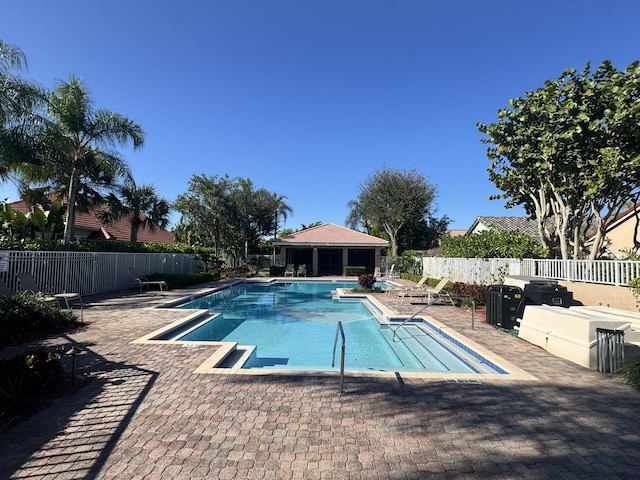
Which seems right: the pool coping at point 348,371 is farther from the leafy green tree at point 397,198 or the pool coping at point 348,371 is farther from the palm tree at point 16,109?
the leafy green tree at point 397,198

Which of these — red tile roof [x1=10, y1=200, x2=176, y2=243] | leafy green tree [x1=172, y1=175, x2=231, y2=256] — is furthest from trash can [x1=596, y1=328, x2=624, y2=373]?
leafy green tree [x1=172, y1=175, x2=231, y2=256]

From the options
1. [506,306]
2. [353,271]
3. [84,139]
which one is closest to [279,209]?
[353,271]

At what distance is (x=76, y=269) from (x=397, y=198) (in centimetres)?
2831

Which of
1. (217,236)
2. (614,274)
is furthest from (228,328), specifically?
(217,236)

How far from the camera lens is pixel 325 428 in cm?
338

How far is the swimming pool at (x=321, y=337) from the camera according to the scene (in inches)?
275

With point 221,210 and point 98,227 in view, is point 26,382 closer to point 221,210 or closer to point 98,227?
point 221,210

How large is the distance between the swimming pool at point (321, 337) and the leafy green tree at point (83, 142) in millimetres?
8081

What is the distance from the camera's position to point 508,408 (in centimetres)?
387

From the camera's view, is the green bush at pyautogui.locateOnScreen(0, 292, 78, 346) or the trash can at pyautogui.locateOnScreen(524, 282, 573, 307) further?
the trash can at pyautogui.locateOnScreen(524, 282, 573, 307)

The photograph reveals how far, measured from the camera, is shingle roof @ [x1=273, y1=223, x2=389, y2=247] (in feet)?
96.4

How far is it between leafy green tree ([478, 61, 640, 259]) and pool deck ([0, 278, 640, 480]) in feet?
30.3

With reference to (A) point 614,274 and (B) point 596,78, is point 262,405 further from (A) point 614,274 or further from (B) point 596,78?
(B) point 596,78

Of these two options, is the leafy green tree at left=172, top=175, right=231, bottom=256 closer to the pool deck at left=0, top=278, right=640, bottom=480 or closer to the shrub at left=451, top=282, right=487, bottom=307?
the shrub at left=451, top=282, right=487, bottom=307
